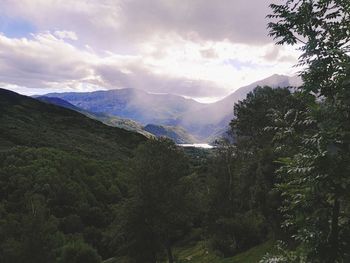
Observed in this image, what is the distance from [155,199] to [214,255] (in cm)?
1968

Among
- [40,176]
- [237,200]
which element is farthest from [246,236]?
[40,176]

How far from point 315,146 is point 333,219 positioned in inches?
75.8

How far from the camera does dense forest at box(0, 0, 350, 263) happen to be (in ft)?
30.0

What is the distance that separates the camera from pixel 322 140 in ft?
28.6

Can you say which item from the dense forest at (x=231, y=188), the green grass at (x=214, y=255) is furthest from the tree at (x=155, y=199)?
the green grass at (x=214, y=255)

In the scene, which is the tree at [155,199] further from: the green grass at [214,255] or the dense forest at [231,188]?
the green grass at [214,255]

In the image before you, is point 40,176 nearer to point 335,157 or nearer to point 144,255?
point 144,255

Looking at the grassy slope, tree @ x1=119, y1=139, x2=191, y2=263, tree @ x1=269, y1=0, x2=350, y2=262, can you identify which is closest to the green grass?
the grassy slope

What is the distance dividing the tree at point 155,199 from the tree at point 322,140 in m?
33.6

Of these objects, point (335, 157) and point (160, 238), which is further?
point (160, 238)

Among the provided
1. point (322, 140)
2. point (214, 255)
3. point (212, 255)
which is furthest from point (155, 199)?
point (322, 140)

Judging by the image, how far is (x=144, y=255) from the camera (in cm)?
4222

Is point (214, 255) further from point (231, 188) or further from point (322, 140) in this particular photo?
point (322, 140)

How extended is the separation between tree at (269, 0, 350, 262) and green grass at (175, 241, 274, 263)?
32.8 m
